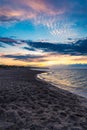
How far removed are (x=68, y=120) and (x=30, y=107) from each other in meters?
3.03

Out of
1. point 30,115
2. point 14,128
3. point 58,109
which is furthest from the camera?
point 58,109

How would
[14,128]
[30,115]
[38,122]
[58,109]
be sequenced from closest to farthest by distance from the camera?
[14,128] < [38,122] < [30,115] < [58,109]

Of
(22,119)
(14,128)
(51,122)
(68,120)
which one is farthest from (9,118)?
(68,120)

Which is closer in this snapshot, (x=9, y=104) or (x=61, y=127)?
(x=61, y=127)

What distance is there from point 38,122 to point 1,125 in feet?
5.28

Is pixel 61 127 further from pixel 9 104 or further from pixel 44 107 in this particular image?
pixel 9 104

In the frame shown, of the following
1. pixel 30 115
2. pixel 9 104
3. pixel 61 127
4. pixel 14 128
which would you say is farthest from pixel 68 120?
pixel 9 104

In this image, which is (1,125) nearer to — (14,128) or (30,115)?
(14,128)

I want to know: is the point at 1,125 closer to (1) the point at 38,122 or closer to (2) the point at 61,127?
(1) the point at 38,122

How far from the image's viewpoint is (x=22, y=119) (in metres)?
10.2

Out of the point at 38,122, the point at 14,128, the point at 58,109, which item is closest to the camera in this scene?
the point at 14,128

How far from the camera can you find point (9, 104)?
13.1 metres

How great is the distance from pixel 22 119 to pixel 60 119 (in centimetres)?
177

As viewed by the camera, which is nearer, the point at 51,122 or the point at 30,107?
the point at 51,122
